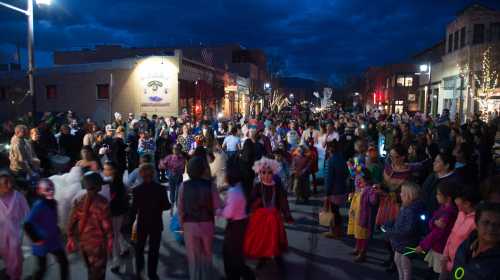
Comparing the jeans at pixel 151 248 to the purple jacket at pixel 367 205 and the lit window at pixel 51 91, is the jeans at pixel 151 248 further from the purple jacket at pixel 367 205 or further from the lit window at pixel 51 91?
the lit window at pixel 51 91

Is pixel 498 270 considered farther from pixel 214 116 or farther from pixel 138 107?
pixel 214 116

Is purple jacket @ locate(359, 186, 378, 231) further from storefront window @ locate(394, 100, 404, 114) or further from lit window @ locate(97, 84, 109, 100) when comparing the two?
storefront window @ locate(394, 100, 404, 114)

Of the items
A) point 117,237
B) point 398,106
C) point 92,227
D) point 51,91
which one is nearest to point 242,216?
Result: point 92,227

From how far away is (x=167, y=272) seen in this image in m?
5.69

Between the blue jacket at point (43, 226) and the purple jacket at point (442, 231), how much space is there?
3948 mm

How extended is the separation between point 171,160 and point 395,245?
4.95 meters

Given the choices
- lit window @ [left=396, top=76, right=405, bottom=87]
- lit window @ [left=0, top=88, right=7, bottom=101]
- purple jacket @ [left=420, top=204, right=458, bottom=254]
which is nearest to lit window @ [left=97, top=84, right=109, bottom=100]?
lit window @ [left=0, top=88, right=7, bottom=101]

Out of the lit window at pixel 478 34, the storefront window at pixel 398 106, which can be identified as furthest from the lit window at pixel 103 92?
the storefront window at pixel 398 106

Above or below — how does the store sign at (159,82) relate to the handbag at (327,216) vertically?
above

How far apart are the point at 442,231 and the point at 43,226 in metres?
4.21

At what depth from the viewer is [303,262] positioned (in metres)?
6.14

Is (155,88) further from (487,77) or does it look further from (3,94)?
(487,77)

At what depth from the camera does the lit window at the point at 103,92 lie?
82.9ft

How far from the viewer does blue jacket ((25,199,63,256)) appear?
4480 millimetres
